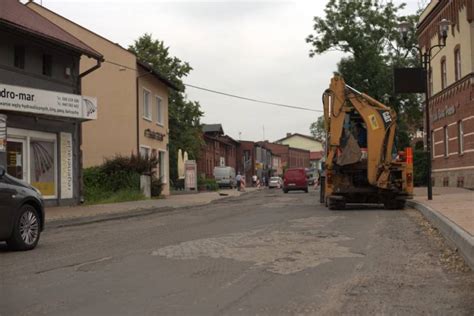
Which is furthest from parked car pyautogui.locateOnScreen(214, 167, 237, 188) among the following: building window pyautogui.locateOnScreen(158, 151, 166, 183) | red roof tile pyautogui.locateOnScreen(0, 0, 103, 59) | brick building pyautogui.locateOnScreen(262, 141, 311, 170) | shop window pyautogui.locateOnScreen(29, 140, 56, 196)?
brick building pyautogui.locateOnScreen(262, 141, 311, 170)

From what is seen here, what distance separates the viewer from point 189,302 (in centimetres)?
623

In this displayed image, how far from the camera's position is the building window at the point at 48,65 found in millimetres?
21281

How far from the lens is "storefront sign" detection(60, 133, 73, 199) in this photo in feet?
71.9

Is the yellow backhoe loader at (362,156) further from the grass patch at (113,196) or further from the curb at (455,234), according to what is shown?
the grass patch at (113,196)

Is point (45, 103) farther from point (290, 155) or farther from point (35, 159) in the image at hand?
point (290, 155)

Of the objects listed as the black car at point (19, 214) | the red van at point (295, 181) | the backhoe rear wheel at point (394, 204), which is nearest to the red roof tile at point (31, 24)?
the black car at point (19, 214)

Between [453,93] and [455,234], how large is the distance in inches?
904

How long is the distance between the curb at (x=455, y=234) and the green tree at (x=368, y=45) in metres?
26.4

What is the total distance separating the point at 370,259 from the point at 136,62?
23.2 metres

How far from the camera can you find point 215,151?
7506 centimetres

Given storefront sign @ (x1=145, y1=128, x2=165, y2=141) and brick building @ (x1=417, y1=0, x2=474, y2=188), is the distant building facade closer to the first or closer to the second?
brick building @ (x1=417, y1=0, x2=474, y2=188)

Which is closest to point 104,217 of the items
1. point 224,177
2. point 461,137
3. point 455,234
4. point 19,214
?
point 19,214

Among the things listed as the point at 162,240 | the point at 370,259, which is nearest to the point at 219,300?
the point at 370,259

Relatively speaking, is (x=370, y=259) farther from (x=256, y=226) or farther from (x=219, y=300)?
(x=256, y=226)
